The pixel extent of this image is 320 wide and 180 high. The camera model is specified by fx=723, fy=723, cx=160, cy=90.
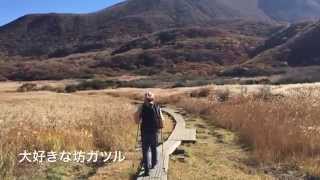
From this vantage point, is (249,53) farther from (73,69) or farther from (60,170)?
(60,170)

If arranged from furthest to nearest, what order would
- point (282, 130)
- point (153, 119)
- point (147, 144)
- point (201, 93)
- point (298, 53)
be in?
point (298, 53) → point (201, 93) → point (282, 130) → point (147, 144) → point (153, 119)

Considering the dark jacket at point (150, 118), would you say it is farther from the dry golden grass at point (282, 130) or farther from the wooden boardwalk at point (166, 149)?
the dry golden grass at point (282, 130)

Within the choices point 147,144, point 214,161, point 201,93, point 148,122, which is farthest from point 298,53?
→ point 148,122

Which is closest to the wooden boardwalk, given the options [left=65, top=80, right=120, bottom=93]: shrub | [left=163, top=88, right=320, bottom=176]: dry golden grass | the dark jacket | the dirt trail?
the dirt trail

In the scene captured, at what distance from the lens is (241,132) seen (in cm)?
2358

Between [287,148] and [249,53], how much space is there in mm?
177004

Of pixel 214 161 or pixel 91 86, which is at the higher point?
pixel 214 161

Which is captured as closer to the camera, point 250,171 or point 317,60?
point 250,171

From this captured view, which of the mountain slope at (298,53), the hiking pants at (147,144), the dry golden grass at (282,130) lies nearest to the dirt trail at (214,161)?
the dry golden grass at (282,130)

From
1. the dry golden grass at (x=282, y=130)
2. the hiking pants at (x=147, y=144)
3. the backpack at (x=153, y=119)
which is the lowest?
the dry golden grass at (x=282, y=130)

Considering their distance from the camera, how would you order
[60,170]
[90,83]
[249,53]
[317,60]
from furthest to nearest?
[249,53], [317,60], [90,83], [60,170]

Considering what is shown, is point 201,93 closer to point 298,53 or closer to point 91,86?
point 91,86

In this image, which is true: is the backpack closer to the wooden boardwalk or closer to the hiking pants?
the hiking pants

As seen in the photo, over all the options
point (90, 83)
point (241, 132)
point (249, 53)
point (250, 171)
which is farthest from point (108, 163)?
point (249, 53)
